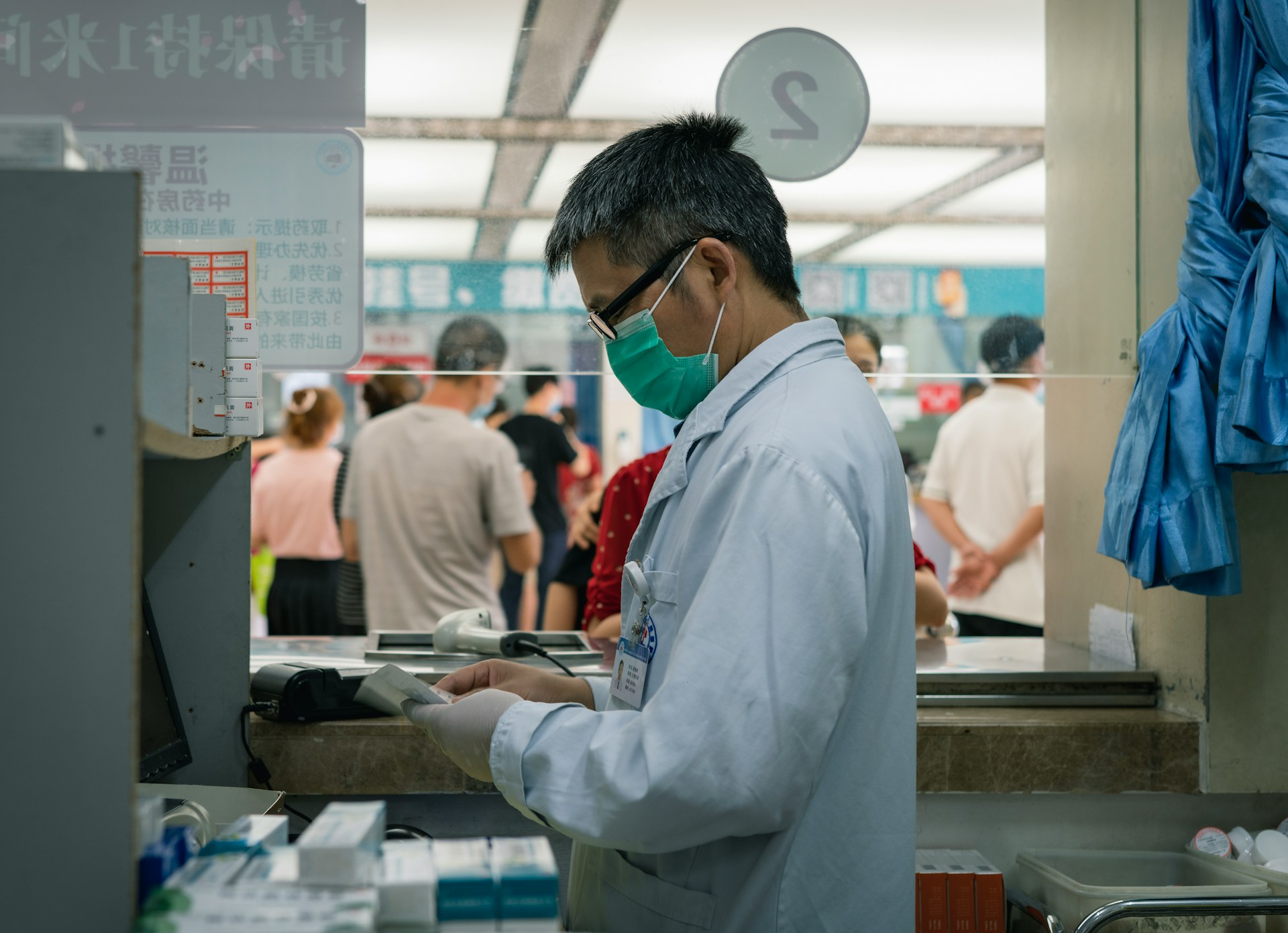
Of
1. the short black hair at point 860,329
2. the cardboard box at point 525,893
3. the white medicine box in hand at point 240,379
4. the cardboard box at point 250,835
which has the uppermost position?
the short black hair at point 860,329

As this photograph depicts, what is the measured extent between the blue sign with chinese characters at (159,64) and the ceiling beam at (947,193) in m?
1.27

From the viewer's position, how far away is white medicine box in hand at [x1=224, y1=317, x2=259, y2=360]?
58.7 inches

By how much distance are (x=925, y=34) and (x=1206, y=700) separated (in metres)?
1.78

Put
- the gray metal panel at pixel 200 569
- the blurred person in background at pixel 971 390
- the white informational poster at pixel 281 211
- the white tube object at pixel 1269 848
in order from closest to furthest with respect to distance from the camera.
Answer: the gray metal panel at pixel 200 569 → the white tube object at pixel 1269 848 → the white informational poster at pixel 281 211 → the blurred person in background at pixel 971 390

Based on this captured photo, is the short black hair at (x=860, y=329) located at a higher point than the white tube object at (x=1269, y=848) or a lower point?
higher

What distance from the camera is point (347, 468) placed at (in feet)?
12.9

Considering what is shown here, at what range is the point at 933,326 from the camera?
283 cm

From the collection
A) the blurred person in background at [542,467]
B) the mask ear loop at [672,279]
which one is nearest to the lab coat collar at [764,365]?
the mask ear loop at [672,279]

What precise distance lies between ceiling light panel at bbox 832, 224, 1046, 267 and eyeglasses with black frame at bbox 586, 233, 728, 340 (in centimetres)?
160

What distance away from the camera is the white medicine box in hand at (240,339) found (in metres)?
1.49

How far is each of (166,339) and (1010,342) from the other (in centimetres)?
216

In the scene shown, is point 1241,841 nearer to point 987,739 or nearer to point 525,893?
point 987,739

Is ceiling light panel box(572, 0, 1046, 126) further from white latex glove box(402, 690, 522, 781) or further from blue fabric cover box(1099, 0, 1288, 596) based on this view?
white latex glove box(402, 690, 522, 781)

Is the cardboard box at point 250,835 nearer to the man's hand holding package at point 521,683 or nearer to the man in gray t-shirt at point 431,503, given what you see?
the man's hand holding package at point 521,683
